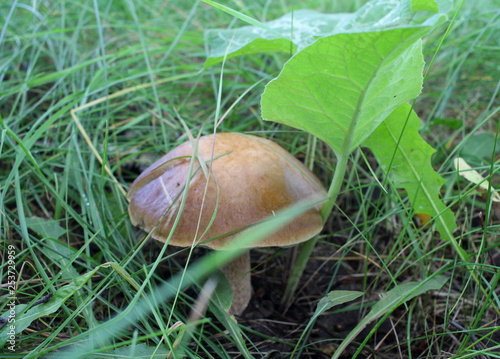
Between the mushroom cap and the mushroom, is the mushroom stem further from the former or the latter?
the mushroom cap

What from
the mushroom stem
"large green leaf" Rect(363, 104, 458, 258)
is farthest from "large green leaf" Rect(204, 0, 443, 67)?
the mushroom stem

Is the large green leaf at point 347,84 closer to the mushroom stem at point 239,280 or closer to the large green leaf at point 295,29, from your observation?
the large green leaf at point 295,29

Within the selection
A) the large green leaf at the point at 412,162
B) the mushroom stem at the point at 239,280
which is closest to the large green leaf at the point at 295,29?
the large green leaf at the point at 412,162

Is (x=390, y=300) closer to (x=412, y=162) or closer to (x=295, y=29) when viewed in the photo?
(x=412, y=162)

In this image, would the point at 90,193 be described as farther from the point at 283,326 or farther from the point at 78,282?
the point at 283,326

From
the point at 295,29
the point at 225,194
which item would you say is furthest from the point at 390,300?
the point at 295,29
